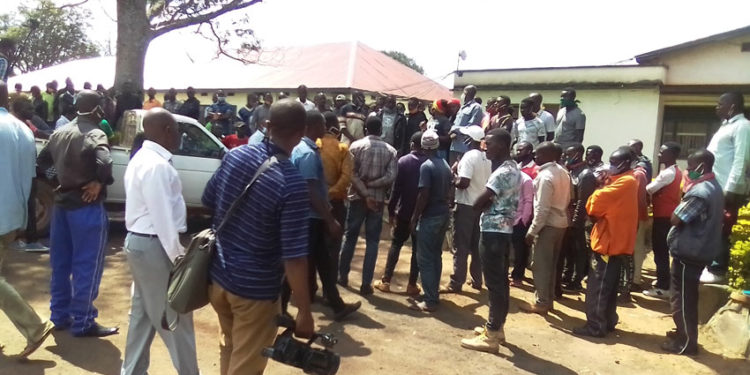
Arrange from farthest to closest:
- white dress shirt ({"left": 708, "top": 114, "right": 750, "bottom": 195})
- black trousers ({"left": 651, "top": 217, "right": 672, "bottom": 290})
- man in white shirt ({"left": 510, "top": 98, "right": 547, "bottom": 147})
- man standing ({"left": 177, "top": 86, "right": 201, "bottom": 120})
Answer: man standing ({"left": 177, "top": 86, "right": 201, "bottom": 120}) → man in white shirt ({"left": 510, "top": 98, "right": 547, "bottom": 147}) → black trousers ({"left": 651, "top": 217, "right": 672, "bottom": 290}) → white dress shirt ({"left": 708, "top": 114, "right": 750, "bottom": 195})

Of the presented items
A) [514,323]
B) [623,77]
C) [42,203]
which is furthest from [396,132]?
[623,77]

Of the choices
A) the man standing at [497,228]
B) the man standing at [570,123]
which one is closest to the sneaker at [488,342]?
the man standing at [497,228]

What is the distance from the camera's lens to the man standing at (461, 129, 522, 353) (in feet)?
16.1

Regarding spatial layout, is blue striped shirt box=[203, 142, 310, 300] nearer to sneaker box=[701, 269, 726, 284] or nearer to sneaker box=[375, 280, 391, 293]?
sneaker box=[375, 280, 391, 293]

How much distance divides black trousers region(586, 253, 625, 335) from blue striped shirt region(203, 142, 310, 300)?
3907mm

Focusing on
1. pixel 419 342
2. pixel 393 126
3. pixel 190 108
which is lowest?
pixel 419 342

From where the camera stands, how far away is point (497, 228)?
16.1 ft

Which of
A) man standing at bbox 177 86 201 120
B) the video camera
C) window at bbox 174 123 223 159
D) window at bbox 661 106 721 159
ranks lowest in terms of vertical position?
the video camera

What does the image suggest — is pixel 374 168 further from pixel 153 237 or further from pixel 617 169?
pixel 153 237

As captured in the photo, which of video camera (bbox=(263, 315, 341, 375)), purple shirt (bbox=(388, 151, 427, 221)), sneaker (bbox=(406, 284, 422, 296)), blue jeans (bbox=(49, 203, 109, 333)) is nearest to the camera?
video camera (bbox=(263, 315, 341, 375))

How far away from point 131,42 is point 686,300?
12.4 m

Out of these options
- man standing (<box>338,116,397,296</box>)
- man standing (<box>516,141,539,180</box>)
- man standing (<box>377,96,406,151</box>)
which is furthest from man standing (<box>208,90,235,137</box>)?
man standing (<box>516,141,539,180</box>)

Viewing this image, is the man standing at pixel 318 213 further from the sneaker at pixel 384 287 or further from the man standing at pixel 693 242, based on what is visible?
the man standing at pixel 693 242

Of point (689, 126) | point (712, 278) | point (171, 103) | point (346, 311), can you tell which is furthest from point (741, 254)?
point (171, 103)
